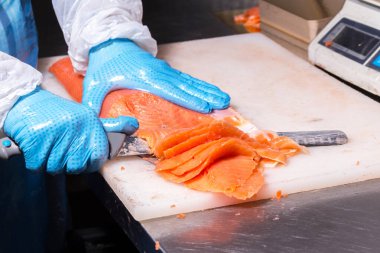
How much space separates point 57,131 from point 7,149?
136 mm

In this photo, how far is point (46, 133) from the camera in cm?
175

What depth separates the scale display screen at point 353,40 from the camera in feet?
7.13

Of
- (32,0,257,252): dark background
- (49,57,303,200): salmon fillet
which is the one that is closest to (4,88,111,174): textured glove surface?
(49,57,303,200): salmon fillet

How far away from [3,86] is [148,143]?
16.3 inches

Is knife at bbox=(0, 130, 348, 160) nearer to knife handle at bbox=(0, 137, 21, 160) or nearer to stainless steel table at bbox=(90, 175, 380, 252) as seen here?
knife handle at bbox=(0, 137, 21, 160)

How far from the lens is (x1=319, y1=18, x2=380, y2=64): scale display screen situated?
7.13 feet

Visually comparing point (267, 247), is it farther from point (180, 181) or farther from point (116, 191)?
point (116, 191)

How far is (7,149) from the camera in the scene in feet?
5.51

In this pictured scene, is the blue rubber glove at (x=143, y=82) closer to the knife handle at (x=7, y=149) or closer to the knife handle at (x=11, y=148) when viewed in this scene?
the knife handle at (x=11, y=148)

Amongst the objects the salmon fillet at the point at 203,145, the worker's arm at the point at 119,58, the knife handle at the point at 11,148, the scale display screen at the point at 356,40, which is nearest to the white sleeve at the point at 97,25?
the worker's arm at the point at 119,58

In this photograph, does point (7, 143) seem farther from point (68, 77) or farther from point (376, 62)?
point (376, 62)

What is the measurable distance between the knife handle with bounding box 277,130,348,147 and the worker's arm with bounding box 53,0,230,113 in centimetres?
24

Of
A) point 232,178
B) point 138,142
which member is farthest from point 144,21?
point 232,178

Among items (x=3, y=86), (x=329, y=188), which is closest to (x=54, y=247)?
(x=3, y=86)
